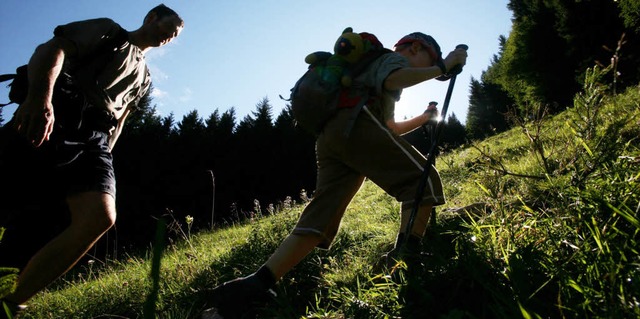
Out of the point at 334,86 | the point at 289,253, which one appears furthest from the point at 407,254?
the point at 334,86

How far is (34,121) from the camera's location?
2.01m

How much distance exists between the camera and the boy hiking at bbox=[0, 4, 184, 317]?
2057mm

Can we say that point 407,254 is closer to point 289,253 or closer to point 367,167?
point 367,167

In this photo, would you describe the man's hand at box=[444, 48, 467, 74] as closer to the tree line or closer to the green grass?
the green grass

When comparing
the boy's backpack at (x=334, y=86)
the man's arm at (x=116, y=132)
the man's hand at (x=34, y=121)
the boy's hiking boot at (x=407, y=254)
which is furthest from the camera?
the man's arm at (x=116, y=132)

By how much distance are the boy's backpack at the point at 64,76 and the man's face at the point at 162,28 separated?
328 millimetres

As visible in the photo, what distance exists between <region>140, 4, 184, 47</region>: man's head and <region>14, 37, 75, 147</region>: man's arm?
85 cm

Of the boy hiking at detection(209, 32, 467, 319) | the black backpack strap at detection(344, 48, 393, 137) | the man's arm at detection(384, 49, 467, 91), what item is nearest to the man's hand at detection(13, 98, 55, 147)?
the boy hiking at detection(209, 32, 467, 319)

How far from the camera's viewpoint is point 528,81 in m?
24.7

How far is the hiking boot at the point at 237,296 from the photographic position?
2.04 meters

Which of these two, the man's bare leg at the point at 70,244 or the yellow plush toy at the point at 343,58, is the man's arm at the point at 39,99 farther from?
the yellow plush toy at the point at 343,58

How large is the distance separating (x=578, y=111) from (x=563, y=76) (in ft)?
82.9

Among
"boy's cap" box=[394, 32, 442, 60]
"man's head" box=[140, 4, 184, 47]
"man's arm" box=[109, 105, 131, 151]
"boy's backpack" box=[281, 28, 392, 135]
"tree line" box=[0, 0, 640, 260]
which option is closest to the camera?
"boy's backpack" box=[281, 28, 392, 135]

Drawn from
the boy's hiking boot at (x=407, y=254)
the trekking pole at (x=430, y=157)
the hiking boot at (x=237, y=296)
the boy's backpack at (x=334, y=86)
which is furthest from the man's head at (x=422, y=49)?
the hiking boot at (x=237, y=296)
